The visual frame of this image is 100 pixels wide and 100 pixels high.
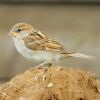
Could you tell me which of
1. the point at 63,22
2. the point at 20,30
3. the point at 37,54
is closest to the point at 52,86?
the point at 37,54

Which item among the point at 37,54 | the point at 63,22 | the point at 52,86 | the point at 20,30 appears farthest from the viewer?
the point at 63,22

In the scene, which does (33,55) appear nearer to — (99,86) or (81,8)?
(99,86)

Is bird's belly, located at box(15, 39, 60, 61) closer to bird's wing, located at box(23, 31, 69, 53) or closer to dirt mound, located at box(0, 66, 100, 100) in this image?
bird's wing, located at box(23, 31, 69, 53)

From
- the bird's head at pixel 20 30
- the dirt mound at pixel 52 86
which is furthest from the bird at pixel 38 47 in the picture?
the dirt mound at pixel 52 86

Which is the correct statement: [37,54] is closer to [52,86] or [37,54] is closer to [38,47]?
[38,47]

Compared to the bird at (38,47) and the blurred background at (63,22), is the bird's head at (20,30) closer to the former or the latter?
the bird at (38,47)

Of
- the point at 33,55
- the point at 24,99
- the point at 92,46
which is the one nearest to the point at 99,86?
the point at 33,55

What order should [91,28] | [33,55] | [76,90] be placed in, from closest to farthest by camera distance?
[76,90]
[33,55]
[91,28]

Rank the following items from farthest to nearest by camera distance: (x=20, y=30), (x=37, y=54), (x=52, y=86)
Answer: (x=20, y=30) → (x=37, y=54) → (x=52, y=86)
